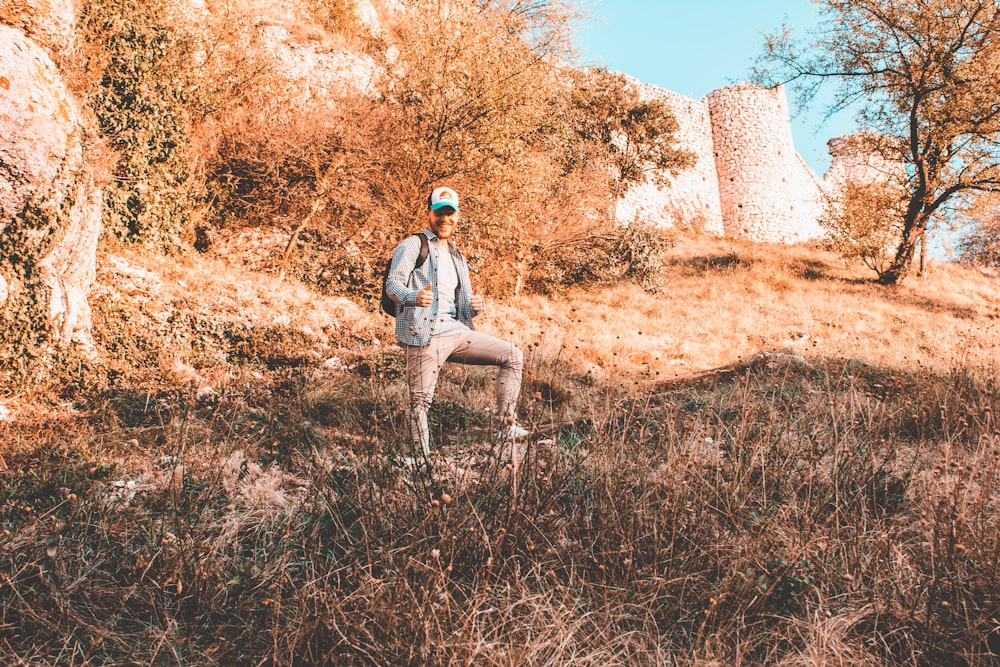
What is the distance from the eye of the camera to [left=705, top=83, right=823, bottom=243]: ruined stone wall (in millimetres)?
30312

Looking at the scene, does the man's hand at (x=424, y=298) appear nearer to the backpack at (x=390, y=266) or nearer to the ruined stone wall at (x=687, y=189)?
the backpack at (x=390, y=266)

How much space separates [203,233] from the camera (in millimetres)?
11461

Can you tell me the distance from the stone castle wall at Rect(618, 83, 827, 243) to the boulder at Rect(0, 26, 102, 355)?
88.8 ft

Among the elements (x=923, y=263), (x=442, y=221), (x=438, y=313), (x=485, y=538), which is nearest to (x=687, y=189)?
Answer: (x=923, y=263)

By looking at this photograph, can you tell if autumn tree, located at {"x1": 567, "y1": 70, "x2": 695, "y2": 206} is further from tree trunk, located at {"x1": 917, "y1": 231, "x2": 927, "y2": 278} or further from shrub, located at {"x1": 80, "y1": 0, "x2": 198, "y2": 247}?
shrub, located at {"x1": 80, "y1": 0, "x2": 198, "y2": 247}

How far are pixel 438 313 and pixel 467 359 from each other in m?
0.42

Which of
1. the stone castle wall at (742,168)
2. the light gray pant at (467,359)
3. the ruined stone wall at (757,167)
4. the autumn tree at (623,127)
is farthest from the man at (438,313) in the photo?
the ruined stone wall at (757,167)

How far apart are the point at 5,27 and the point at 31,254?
2.29 meters

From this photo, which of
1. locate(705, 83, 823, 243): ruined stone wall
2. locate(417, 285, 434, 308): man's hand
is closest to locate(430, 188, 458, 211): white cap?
locate(417, 285, 434, 308): man's hand

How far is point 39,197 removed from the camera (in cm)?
568

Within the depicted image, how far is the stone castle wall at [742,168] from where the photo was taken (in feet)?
99.0

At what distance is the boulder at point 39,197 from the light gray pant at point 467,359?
14.2ft

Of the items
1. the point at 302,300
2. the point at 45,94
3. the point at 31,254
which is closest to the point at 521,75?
the point at 302,300

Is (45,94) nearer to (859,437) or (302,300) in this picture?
(302,300)
